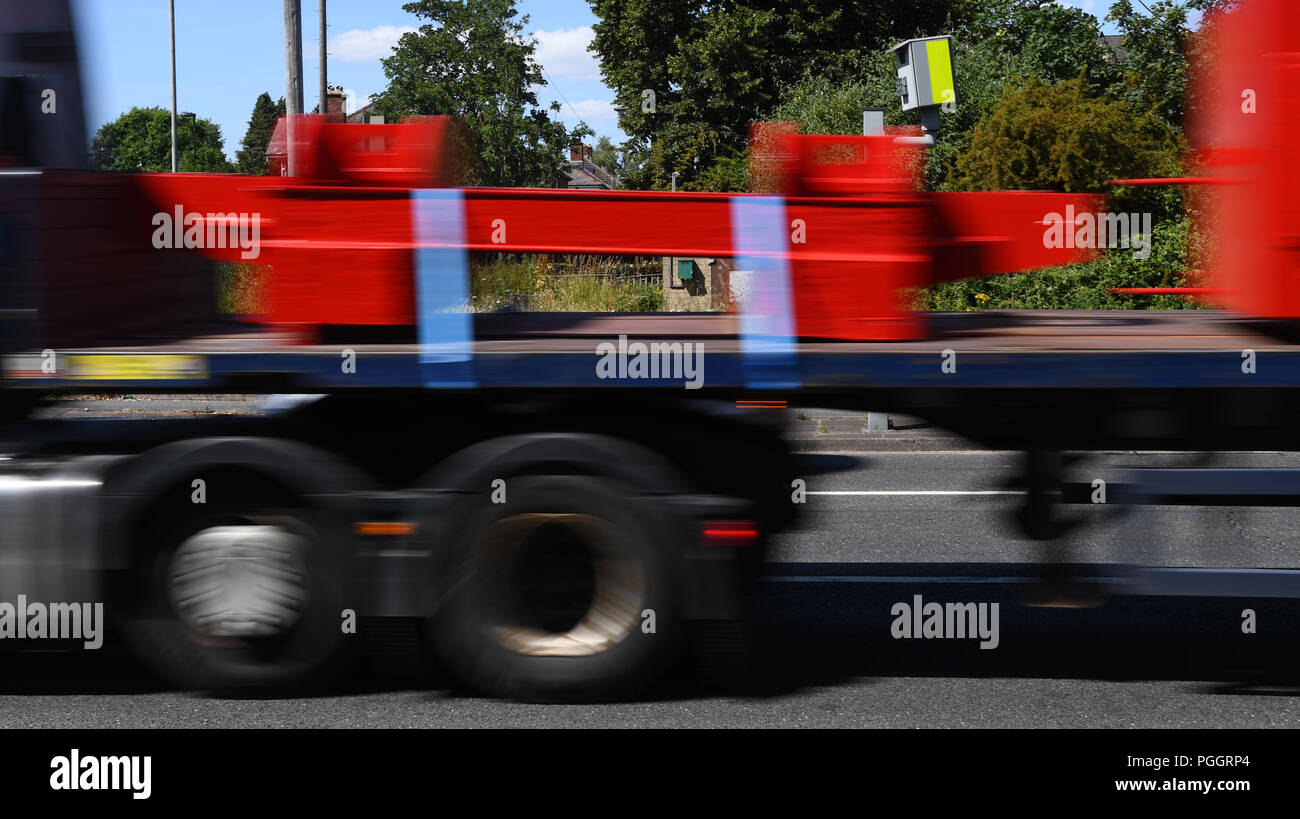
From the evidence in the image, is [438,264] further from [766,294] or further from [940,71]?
[940,71]

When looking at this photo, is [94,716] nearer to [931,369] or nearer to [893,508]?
[931,369]

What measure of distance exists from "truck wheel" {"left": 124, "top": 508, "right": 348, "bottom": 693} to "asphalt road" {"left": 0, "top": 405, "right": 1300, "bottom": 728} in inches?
6.6

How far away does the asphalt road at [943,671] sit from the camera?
502 centimetres

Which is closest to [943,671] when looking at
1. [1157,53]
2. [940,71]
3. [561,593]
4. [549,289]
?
[561,593]

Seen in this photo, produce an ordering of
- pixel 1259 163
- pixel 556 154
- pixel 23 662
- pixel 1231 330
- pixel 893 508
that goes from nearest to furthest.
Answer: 1. pixel 1259 163
2. pixel 1231 330
3. pixel 23 662
4. pixel 893 508
5. pixel 556 154

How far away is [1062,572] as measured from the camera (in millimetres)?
5258

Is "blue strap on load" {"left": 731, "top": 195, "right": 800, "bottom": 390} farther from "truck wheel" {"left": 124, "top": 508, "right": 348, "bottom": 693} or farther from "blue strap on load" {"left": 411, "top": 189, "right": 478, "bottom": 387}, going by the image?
"truck wheel" {"left": 124, "top": 508, "right": 348, "bottom": 693}

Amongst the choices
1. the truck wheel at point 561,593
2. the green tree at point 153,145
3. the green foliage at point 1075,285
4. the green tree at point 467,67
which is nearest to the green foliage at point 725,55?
the green tree at point 467,67

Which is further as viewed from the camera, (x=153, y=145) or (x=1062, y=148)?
(x=153, y=145)

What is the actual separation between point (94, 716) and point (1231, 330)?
4.51 metres

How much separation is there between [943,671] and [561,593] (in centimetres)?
171

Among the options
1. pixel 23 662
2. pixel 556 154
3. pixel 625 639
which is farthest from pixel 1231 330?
pixel 556 154

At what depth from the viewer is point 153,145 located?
224ft

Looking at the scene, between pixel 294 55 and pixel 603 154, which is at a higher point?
pixel 603 154
